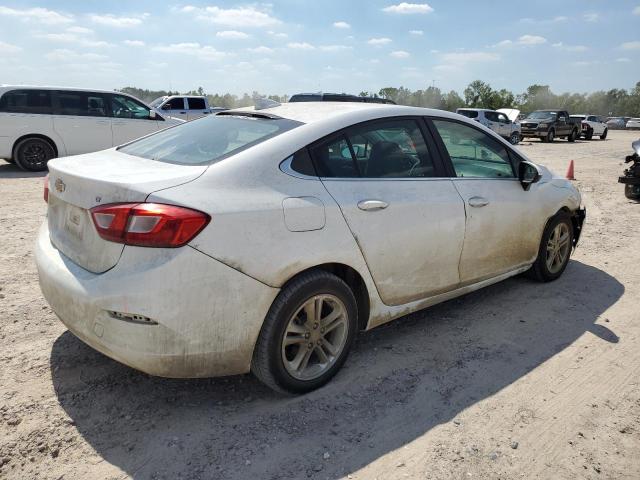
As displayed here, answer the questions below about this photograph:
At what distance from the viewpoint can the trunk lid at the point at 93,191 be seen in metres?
2.53

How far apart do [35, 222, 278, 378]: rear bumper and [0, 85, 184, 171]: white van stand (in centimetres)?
1022

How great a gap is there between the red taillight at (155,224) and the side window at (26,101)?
418 inches

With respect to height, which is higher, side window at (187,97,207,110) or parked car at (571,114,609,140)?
side window at (187,97,207,110)

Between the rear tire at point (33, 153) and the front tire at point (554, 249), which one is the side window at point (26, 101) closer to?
the rear tire at point (33, 153)

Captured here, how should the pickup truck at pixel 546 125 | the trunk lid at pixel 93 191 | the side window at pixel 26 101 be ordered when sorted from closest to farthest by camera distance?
the trunk lid at pixel 93 191 < the side window at pixel 26 101 < the pickup truck at pixel 546 125

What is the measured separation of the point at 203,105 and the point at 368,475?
850 inches

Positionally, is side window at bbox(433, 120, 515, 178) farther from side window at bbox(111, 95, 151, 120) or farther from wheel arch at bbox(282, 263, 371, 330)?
side window at bbox(111, 95, 151, 120)

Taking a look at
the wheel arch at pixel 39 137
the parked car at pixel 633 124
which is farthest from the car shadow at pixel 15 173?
the parked car at pixel 633 124

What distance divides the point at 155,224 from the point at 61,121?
1090 cm

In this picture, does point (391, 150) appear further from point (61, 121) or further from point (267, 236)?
point (61, 121)

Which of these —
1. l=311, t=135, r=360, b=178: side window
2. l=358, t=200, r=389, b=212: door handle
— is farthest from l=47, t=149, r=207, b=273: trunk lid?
l=358, t=200, r=389, b=212: door handle

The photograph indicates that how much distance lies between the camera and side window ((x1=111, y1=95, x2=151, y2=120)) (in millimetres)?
12586

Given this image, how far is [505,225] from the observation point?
410 centimetres

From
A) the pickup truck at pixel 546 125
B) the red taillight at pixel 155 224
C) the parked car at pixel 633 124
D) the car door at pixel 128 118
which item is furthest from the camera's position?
the parked car at pixel 633 124
